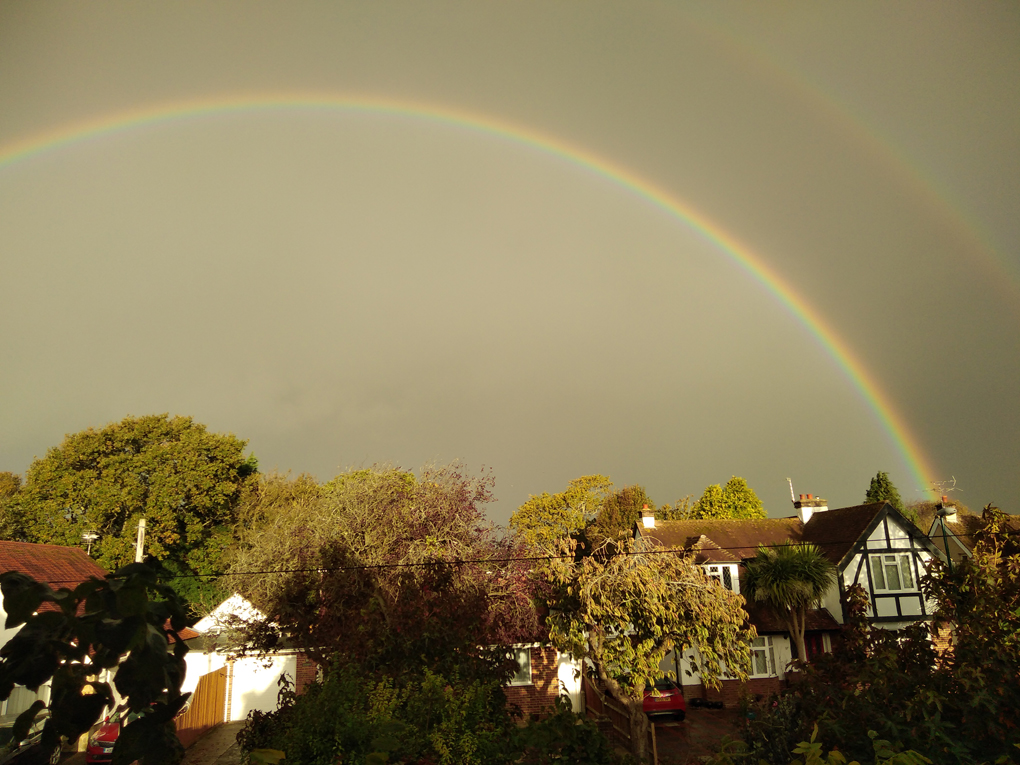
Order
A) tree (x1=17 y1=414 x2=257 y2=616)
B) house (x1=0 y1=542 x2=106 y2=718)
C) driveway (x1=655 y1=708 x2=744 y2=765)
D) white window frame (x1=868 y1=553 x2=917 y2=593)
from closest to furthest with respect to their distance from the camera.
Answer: driveway (x1=655 y1=708 x2=744 y2=765) < house (x1=0 y1=542 x2=106 y2=718) < white window frame (x1=868 y1=553 x2=917 y2=593) < tree (x1=17 y1=414 x2=257 y2=616)

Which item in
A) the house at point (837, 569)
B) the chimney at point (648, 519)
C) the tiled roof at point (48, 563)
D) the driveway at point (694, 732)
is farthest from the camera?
the chimney at point (648, 519)

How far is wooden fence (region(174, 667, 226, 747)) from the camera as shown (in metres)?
20.9

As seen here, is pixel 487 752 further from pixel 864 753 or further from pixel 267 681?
pixel 267 681

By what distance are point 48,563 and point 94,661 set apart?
27.9 meters

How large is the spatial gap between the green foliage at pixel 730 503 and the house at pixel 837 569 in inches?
1068

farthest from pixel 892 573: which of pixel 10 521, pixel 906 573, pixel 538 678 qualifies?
pixel 10 521

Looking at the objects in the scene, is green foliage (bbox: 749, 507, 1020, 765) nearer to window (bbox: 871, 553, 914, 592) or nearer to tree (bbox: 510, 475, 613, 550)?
window (bbox: 871, 553, 914, 592)

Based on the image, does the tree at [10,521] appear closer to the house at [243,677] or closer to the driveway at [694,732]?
the house at [243,677]

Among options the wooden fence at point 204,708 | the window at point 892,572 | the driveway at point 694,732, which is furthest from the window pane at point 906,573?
the wooden fence at point 204,708

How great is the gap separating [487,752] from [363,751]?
3.95 ft

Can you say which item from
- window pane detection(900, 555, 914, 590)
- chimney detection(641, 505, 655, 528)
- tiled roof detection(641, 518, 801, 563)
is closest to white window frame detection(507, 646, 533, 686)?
tiled roof detection(641, 518, 801, 563)

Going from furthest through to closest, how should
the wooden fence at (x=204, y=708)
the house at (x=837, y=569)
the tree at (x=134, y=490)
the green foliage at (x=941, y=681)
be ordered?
the tree at (x=134, y=490)
the house at (x=837, y=569)
the wooden fence at (x=204, y=708)
the green foliage at (x=941, y=681)

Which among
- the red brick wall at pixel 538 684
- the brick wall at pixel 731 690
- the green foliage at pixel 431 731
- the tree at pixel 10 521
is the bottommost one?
the brick wall at pixel 731 690

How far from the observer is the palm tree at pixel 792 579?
23.3 m
